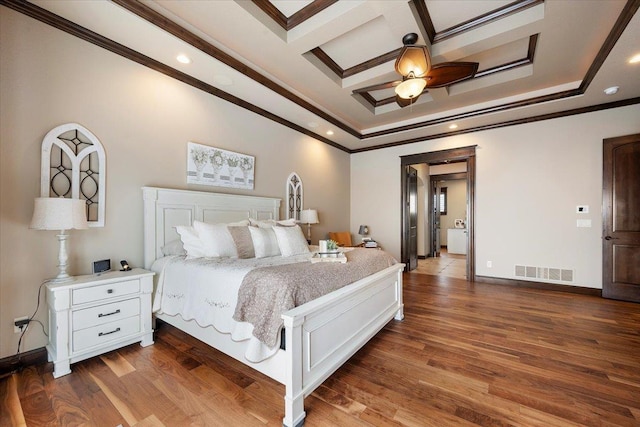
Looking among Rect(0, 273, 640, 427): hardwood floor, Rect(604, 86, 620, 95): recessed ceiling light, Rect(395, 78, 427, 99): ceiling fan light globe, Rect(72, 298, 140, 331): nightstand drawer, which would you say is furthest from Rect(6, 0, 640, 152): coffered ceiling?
Rect(0, 273, 640, 427): hardwood floor

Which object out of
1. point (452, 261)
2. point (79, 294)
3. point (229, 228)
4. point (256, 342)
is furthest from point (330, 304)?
point (452, 261)

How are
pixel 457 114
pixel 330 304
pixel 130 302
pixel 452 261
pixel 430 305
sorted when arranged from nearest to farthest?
pixel 330 304 → pixel 130 302 → pixel 430 305 → pixel 457 114 → pixel 452 261

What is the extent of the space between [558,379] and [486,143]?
402 centimetres

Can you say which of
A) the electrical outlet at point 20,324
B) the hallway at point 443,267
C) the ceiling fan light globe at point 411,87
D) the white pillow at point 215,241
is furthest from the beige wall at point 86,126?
the hallway at point 443,267

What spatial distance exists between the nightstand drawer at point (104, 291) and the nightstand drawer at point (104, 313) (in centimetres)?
7

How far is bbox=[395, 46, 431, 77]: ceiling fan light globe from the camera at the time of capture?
7.85 ft

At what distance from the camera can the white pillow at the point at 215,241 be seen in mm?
2598

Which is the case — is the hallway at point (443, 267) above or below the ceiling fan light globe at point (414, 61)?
below

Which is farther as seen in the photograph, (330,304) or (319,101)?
(319,101)

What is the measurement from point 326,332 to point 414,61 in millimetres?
2510

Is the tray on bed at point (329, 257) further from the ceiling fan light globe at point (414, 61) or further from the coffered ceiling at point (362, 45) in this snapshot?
the coffered ceiling at point (362, 45)

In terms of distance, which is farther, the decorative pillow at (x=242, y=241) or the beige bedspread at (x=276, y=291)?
the decorative pillow at (x=242, y=241)

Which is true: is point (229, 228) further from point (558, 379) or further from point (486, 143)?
point (486, 143)

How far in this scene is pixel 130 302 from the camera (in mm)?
2328
